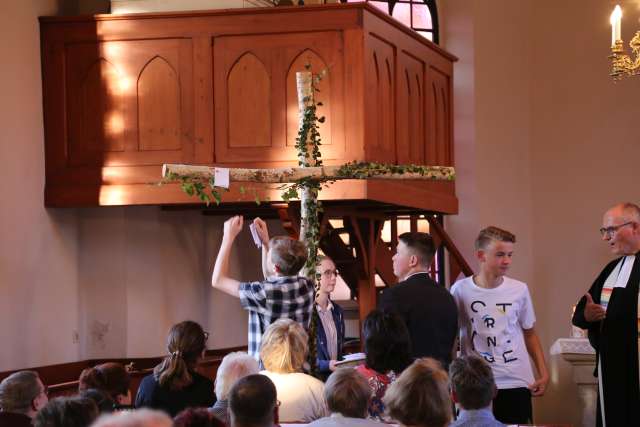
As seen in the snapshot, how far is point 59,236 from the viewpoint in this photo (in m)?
9.75

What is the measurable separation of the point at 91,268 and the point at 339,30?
3167mm

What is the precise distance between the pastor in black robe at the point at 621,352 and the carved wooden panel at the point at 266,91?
131 inches

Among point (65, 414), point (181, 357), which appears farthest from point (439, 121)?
point (65, 414)

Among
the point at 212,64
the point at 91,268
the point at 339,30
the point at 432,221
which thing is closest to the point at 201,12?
the point at 212,64

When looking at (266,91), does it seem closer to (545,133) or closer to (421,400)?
(421,400)

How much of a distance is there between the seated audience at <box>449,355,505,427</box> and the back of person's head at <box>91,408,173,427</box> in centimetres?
184

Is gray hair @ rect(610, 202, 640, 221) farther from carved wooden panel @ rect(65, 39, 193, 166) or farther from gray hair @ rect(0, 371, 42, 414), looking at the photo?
carved wooden panel @ rect(65, 39, 193, 166)

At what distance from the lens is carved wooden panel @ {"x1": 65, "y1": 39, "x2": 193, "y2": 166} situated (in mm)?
9422

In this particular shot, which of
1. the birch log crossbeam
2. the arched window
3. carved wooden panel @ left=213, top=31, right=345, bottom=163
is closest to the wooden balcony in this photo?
carved wooden panel @ left=213, top=31, right=345, bottom=163

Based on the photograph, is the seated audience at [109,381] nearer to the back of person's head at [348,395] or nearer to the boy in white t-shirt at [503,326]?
the back of person's head at [348,395]

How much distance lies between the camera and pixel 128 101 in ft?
31.1

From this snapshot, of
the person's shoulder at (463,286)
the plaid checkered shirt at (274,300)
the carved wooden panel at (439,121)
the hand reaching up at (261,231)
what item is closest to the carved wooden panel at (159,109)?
the carved wooden panel at (439,121)

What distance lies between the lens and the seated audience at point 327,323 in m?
7.42

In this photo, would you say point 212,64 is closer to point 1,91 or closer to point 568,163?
point 1,91
